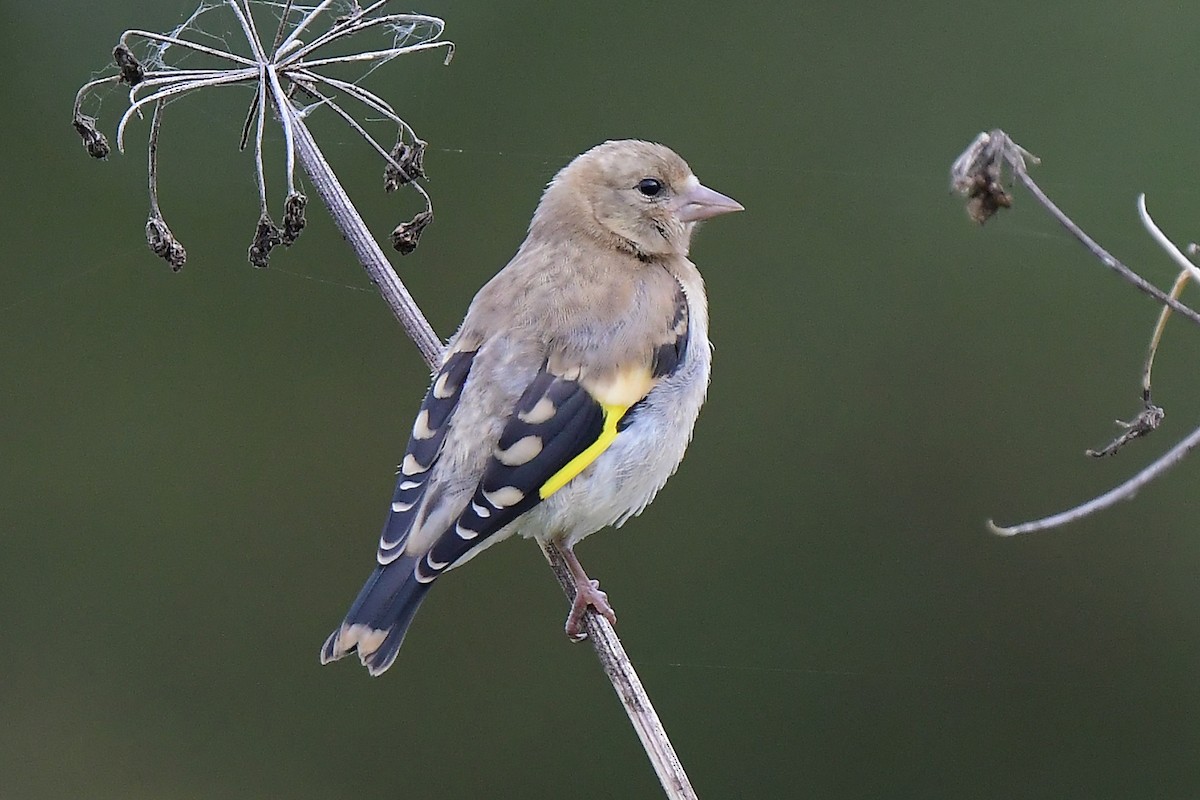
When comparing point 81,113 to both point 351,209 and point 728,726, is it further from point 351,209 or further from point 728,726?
point 728,726

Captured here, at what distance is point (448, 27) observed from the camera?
19.7 feet

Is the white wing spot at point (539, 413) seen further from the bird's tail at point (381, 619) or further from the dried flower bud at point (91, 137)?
the dried flower bud at point (91, 137)

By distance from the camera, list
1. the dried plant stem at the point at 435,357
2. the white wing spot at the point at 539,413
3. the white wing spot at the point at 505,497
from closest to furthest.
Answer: the dried plant stem at the point at 435,357
the white wing spot at the point at 505,497
the white wing spot at the point at 539,413

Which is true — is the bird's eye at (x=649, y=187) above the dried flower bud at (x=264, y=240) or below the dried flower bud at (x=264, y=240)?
below

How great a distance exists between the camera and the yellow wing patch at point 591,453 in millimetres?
3107

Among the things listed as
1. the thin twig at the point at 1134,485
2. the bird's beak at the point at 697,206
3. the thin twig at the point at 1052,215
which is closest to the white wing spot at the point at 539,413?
the bird's beak at the point at 697,206

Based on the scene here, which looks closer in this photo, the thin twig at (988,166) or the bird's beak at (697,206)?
the thin twig at (988,166)

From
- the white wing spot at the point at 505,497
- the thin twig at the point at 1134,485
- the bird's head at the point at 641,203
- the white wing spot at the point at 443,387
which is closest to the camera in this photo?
the thin twig at the point at 1134,485

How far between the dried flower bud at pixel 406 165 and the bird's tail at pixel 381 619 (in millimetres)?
798

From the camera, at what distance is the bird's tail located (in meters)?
2.89

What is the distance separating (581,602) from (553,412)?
1.53 feet

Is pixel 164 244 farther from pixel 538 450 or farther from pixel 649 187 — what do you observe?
pixel 649 187

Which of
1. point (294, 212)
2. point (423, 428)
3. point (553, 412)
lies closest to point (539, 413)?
point (553, 412)

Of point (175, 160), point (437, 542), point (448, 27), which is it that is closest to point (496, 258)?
point (448, 27)
